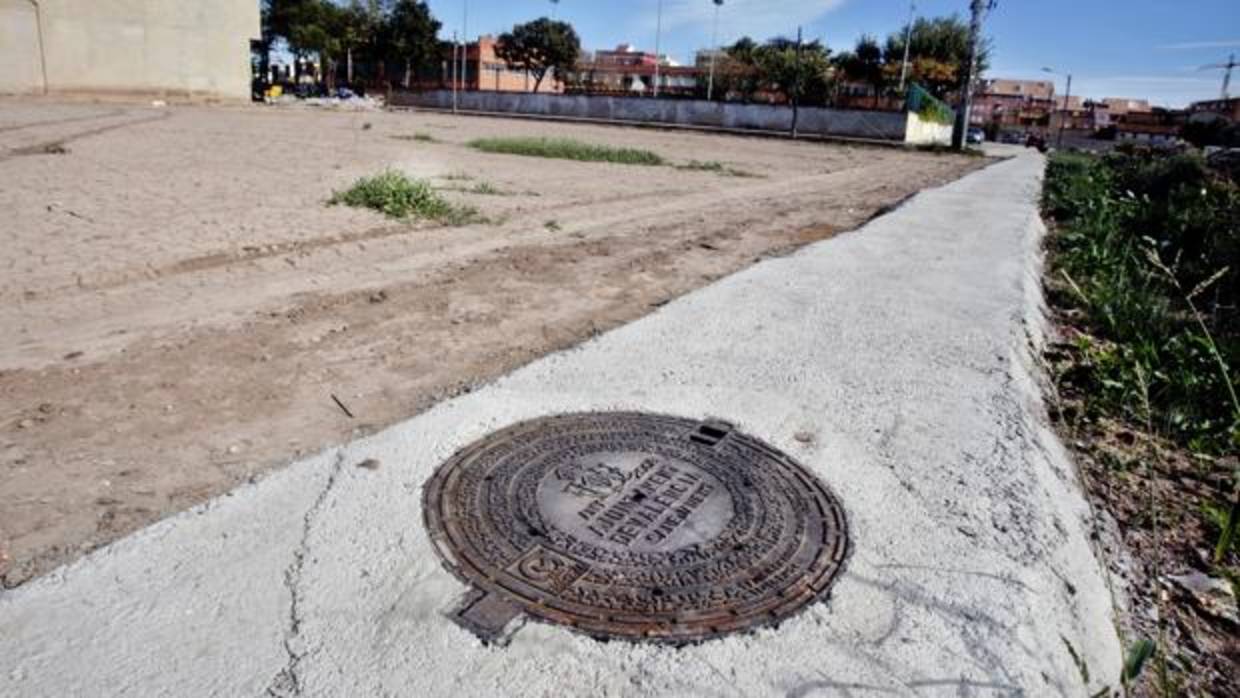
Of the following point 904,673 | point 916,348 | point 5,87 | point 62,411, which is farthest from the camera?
point 5,87

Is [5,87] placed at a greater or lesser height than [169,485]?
greater

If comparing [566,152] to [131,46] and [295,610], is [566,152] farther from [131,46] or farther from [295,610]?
[131,46]

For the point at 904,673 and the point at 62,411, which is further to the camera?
the point at 62,411

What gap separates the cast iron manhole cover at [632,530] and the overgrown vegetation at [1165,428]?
3.08 feet

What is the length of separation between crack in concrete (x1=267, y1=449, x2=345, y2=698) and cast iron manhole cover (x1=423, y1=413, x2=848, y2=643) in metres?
0.37

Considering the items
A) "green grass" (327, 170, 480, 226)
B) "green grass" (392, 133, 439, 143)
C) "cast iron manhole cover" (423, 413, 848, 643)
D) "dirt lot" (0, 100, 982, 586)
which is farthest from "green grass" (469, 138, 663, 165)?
"cast iron manhole cover" (423, 413, 848, 643)

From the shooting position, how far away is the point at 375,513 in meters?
2.62

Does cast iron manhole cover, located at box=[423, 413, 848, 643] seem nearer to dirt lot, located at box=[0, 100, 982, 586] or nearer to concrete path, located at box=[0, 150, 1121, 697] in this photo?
concrete path, located at box=[0, 150, 1121, 697]

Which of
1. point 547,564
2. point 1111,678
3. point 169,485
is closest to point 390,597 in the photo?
point 547,564

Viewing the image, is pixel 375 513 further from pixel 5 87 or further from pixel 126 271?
pixel 5 87

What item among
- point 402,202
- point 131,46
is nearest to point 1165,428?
point 402,202

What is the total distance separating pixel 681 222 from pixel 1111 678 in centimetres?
783

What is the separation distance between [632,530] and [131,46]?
123 ft

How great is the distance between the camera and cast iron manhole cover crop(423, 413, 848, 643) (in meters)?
2.17
